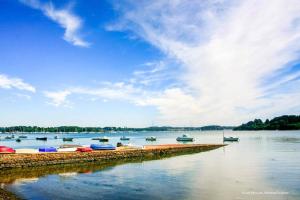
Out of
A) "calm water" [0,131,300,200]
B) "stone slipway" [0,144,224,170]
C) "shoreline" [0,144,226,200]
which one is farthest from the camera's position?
"stone slipway" [0,144,224,170]

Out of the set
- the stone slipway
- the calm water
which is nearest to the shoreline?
the stone slipway

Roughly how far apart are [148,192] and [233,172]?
1917cm

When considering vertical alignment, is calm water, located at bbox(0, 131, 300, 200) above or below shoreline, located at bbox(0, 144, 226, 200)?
below

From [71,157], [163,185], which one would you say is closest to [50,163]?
[71,157]

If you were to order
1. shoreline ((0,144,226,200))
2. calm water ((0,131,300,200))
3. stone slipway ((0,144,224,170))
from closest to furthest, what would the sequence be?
calm water ((0,131,300,200))
shoreline ((0,144,226,200))
stone slipway ((0,144,224,170))

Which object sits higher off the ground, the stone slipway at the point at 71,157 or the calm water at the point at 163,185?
the stone slipway at the point at 71,157

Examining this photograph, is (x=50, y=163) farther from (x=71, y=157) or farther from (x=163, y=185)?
(x=163, y=185)

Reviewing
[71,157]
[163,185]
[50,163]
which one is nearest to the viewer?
[163,185]

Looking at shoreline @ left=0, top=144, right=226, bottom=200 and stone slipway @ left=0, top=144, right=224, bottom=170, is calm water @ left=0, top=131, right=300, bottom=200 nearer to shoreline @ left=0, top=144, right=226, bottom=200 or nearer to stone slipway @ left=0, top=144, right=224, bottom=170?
shoreline @ left=0, top=144, right=226, bottom=200

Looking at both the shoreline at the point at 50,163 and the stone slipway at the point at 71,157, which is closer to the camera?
the shoreline at the point at 50,163

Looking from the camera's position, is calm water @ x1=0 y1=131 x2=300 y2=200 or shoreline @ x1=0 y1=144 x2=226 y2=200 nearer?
calm water @ x1=0 y1=131 x2=300 y2=200

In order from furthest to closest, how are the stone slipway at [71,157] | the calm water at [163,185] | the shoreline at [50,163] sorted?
the stone slipway at [71,157]
the shoreline at [50,163]
the calm water at [163,185]

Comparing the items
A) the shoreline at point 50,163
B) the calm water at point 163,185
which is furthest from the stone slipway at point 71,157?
the calm water at point 163,185

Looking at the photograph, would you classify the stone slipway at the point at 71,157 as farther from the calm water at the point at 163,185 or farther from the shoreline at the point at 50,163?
the calm water at the point at 163,185
